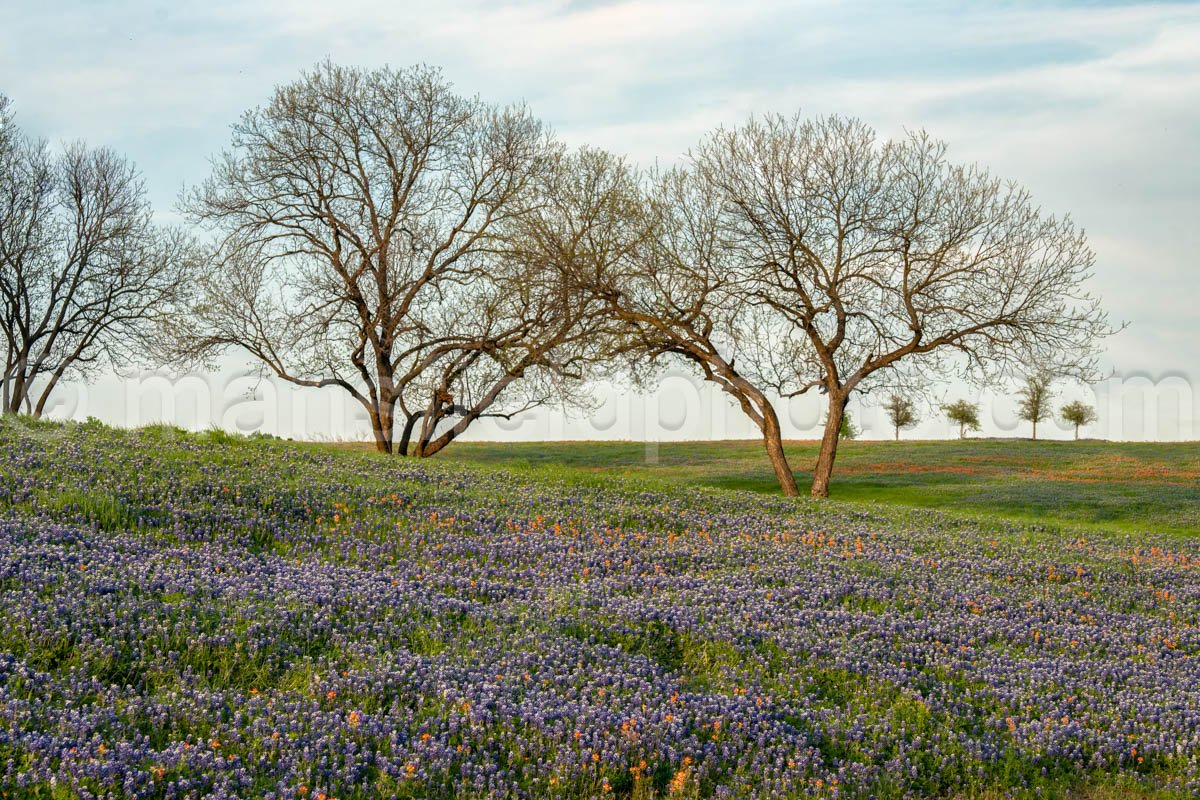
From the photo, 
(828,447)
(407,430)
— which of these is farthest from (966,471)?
(407,430)

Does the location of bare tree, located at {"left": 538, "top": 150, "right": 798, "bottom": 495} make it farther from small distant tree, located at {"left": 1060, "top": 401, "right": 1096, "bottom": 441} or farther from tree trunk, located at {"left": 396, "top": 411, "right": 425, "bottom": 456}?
small distant tree, located at {"left": 1060, "top": 401, "right": 1096, "bottom": 441}

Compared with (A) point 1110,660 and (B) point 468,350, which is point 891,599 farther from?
(B) point 468,350

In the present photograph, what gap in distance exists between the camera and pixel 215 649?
7.55 m

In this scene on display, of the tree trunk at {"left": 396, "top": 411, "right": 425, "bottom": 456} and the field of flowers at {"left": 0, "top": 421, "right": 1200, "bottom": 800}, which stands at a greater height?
the tree trunk at {"left": 396, "top": 411, "right": 425, "bottom": 456}

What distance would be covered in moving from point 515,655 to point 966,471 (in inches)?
1724

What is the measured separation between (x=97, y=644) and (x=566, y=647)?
12.6 feet

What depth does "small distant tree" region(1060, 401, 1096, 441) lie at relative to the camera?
76.1 m

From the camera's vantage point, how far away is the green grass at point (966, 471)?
3309cm

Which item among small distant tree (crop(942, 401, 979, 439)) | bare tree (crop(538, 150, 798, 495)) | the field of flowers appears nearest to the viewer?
the field of flowers

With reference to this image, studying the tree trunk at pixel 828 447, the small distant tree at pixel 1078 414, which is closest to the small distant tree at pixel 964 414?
the small distant tree at pixel 1078 414

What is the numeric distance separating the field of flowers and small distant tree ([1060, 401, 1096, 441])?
2737 inches

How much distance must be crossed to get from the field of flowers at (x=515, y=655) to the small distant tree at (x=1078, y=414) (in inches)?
2737

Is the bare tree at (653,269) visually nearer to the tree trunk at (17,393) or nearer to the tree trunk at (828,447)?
the tree trunk at (828,447)

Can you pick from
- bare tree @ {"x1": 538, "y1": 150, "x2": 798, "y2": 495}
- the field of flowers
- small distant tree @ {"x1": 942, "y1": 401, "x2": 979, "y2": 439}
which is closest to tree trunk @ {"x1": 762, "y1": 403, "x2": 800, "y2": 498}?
bare tree @ {"x1": 538, "y1": 150, "x2": 798, "y2": 495}
